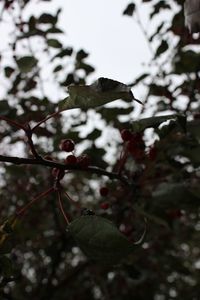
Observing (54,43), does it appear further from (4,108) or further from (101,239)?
(101,239)

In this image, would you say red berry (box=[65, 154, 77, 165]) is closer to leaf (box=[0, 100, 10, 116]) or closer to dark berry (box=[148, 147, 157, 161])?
dark berry (box=[148, 147, 157, 161])

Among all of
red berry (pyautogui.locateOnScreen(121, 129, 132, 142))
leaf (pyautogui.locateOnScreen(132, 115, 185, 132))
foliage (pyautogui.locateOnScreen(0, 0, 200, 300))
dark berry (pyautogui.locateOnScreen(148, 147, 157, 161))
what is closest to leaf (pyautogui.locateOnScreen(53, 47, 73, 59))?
foliage (pyautogui.locateOnScreen(0, 0, 200, 300))

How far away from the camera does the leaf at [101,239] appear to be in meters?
1.11

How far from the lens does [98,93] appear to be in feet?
3.48

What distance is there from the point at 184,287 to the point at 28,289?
1.84 m

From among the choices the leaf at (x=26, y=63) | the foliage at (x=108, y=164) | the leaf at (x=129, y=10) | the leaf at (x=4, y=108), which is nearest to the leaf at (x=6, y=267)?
the foliage at (x=108, y=164)

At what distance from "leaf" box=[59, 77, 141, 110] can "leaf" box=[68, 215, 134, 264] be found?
0.33 m

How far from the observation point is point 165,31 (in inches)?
106

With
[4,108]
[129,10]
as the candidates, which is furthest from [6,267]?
[129,10]

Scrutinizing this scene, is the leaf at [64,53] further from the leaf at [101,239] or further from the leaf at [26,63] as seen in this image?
the leaf at [101,239]

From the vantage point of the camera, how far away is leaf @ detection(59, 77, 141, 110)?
105cm

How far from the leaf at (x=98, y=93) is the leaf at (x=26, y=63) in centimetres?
146

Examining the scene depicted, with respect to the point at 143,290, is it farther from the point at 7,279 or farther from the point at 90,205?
the point at 7,279

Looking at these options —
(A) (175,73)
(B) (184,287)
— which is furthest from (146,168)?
(B) (184,287)
